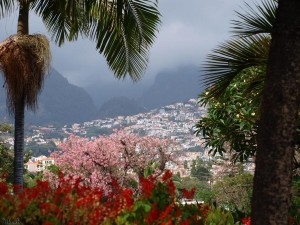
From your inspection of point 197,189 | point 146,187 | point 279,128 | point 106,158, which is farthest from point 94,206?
point 197,189

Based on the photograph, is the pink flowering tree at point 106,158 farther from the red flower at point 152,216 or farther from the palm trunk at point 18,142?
the red flower at point 152,216

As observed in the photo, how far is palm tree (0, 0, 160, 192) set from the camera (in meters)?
8.61

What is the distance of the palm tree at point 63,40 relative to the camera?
8609 mm

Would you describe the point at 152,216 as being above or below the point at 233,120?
below

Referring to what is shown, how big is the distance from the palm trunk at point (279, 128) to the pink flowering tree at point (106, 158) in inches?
841

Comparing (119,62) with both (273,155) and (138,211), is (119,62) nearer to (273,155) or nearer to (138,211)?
(138,211)

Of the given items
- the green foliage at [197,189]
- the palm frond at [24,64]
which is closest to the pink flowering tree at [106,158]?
the green foliage at [197,189]

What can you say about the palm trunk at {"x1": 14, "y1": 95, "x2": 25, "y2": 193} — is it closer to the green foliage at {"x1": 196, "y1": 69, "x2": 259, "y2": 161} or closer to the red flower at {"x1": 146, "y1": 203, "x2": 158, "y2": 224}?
the green foliage at {"x1": 196, "y1": 69, "x2": 259, "y2": 161}

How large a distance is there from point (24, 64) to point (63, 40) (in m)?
0.97

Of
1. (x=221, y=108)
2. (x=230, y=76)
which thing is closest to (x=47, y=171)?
(x=221, y=108)

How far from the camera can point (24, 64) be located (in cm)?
1071

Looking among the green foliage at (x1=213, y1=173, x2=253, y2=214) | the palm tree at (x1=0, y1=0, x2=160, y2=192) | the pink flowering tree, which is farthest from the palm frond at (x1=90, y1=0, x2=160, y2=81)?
the pink flowering tree

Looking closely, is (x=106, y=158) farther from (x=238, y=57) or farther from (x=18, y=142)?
(x=238, y=57)

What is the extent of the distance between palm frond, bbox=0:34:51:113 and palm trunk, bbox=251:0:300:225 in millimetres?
7301
